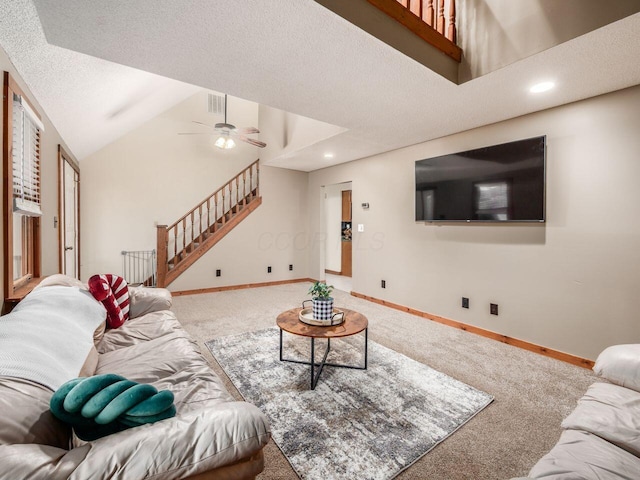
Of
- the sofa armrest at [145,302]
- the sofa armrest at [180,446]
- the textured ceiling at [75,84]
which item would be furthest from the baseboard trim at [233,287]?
the sofa armrest at [180,446]

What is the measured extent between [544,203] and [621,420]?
85.8 inches

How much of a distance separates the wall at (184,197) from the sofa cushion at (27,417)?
454 centimetres

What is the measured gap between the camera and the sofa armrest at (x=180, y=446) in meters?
0.81

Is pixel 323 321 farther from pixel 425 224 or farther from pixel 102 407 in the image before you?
pixel 425 224

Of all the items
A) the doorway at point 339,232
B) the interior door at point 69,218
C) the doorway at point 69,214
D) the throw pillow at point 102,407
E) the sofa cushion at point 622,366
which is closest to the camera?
the throw pillow at point 102,407

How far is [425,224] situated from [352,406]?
2.70 m

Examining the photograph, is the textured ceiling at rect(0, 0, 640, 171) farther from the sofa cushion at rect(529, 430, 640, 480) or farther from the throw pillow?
the sofa cushion at rect(529, 430, 640, 480)

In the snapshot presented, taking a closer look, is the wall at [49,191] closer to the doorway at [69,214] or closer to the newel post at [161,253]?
the doorway at [69,214]

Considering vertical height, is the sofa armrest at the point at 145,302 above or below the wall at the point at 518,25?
below

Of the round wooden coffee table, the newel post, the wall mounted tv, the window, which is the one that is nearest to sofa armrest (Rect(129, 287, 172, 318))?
the window

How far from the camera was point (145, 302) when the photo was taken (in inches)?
108

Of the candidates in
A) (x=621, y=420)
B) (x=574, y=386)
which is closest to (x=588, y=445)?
(x=621, y=420)

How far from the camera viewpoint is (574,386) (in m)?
2.33

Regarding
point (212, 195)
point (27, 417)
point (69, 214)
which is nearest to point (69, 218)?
point (69, 214)
